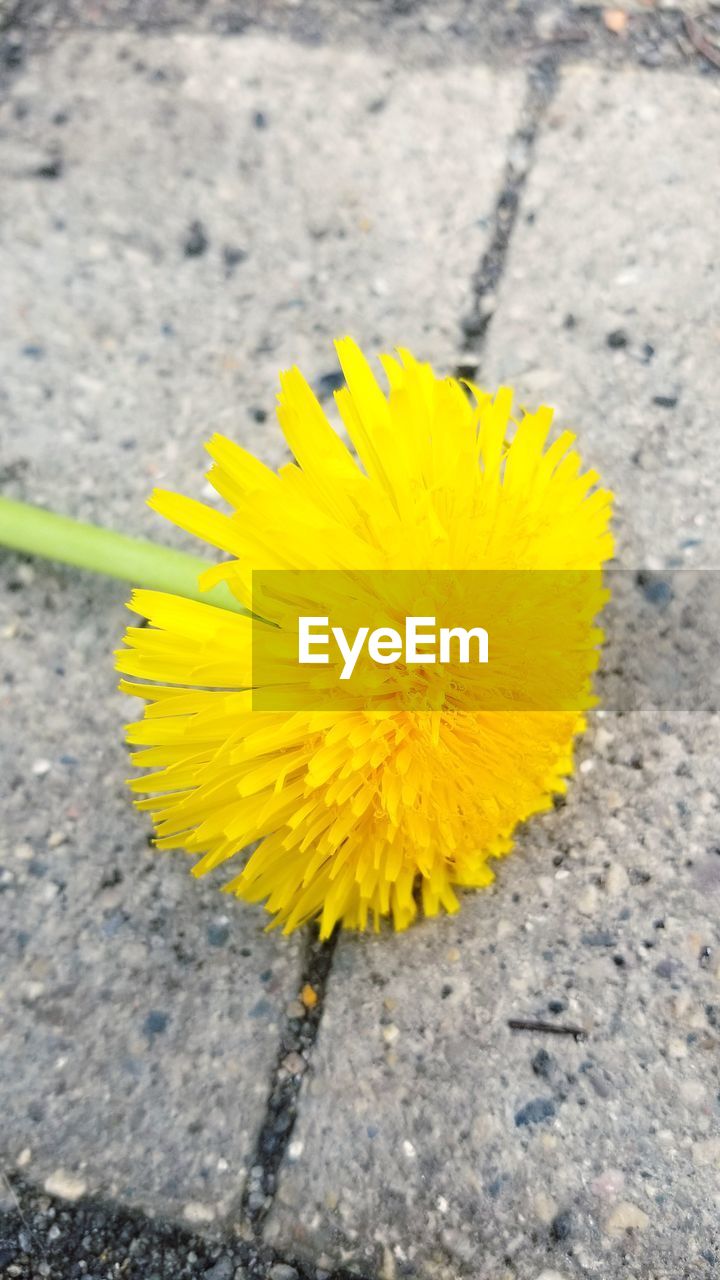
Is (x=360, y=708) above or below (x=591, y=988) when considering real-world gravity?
above

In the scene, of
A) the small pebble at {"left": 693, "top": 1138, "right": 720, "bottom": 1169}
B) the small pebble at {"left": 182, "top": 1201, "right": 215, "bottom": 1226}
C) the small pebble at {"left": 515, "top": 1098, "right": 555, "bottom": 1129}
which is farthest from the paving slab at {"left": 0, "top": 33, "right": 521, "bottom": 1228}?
the small pebble at {"left": 693, "top": 1138, "right": 720, "bottom": 1169}

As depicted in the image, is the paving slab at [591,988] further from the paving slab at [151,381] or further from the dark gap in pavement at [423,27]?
the dark gap in pavement at [423,27]

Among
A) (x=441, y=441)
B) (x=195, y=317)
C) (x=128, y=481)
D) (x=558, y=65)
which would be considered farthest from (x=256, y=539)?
(x=558, y=65)

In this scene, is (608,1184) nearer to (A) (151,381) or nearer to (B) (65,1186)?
(B) (65,1186)

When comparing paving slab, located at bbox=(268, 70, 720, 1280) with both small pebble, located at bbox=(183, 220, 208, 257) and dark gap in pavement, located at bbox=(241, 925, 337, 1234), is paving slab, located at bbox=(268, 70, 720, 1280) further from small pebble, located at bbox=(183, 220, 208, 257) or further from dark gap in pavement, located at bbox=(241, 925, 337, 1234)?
small pebble, located at bbox=(183, 220, 208, 257)

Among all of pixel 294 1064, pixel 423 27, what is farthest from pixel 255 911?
pixel 423 27
